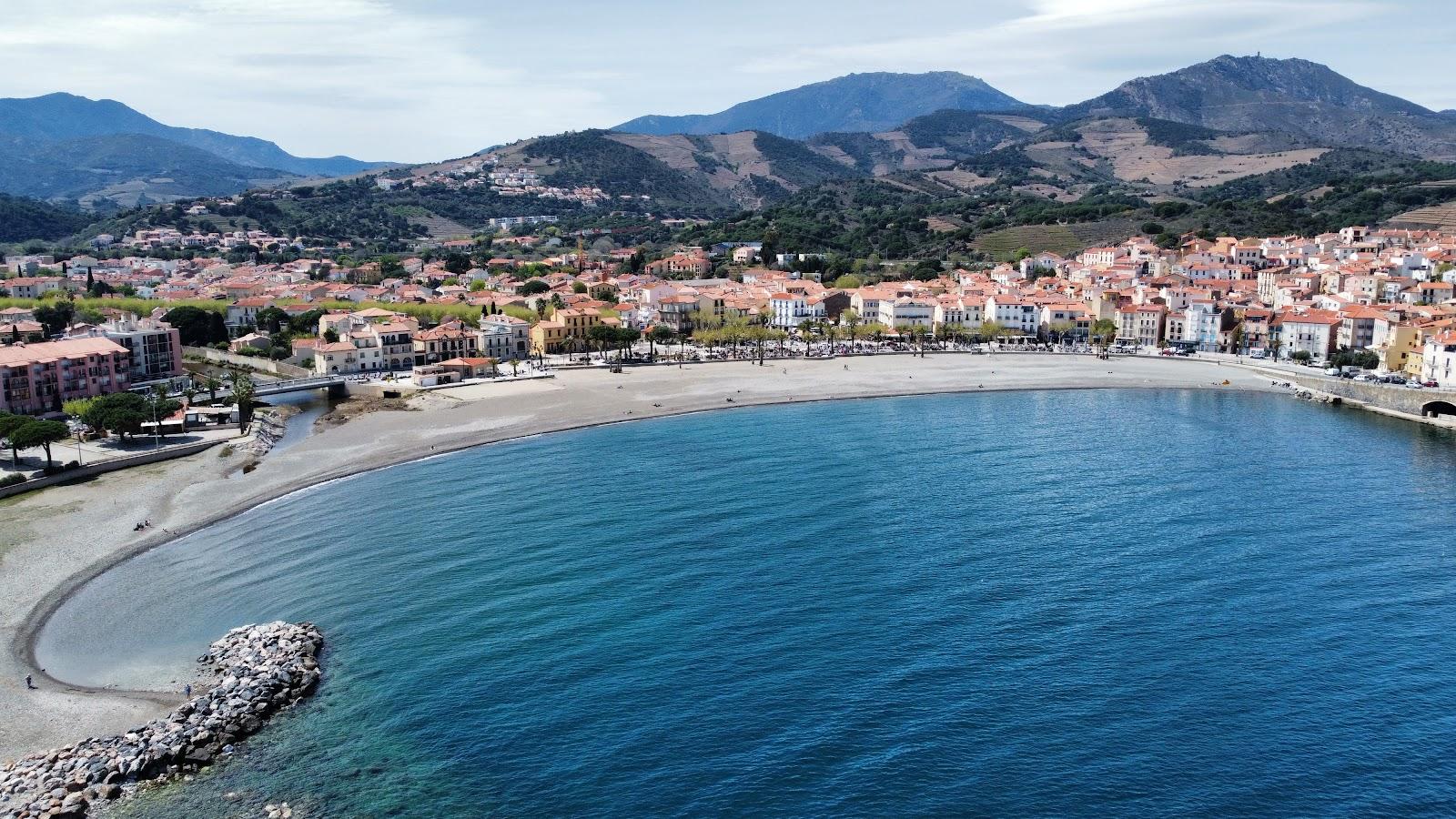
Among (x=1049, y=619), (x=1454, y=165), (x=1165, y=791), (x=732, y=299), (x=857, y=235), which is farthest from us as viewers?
(x=1454, y=165)

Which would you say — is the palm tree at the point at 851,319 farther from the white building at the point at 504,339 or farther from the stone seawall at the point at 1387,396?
the stone seawall at the point at 1387,396

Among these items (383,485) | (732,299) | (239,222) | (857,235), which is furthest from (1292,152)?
(383,485)

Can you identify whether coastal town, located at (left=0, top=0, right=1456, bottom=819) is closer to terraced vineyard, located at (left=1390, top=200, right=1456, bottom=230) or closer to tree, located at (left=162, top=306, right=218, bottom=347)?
tree, located at (left=162, top=306, right=218, bottom=347)

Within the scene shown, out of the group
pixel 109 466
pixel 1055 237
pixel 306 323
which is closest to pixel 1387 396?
pixel 109 466

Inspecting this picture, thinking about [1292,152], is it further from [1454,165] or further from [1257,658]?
[1257,658]

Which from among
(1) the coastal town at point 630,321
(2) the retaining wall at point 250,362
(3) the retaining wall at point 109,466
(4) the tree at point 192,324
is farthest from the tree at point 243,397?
(4) the tree at point 192,324

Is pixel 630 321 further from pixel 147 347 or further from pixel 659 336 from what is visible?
pixel 147 347

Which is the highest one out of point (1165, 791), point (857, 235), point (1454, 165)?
point (1454, 165)

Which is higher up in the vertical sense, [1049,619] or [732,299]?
[732,299]
